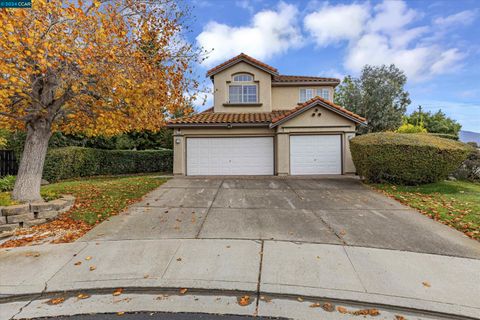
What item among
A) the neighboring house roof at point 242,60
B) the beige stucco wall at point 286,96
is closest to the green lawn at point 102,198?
the neighboring house roof at point 242,60

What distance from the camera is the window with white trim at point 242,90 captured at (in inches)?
600

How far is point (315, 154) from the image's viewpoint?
1296 centimetres

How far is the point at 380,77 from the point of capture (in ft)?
70.0

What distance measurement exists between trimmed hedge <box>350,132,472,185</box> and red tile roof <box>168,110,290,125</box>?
17.3 ft

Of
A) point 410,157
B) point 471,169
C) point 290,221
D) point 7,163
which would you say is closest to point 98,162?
point 7,163

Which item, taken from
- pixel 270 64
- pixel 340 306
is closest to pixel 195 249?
pixel 340 306

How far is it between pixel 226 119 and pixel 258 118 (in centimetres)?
174

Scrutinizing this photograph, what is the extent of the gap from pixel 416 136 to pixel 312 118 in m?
4.55

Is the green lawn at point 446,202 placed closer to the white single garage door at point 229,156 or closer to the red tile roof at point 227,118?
the white single garage door at point 229,156

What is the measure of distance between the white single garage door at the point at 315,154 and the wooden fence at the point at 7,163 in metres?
14.0

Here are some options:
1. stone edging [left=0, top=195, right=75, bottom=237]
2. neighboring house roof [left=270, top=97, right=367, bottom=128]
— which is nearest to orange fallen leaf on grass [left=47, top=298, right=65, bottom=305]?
stone edging [left=0, top=195, right=75, bottom=237]

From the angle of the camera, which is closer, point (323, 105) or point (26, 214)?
point (26, 214)

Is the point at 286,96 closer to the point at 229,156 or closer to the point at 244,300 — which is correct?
the point at 229,156

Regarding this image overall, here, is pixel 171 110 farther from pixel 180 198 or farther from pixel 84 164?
pixel 84 164
